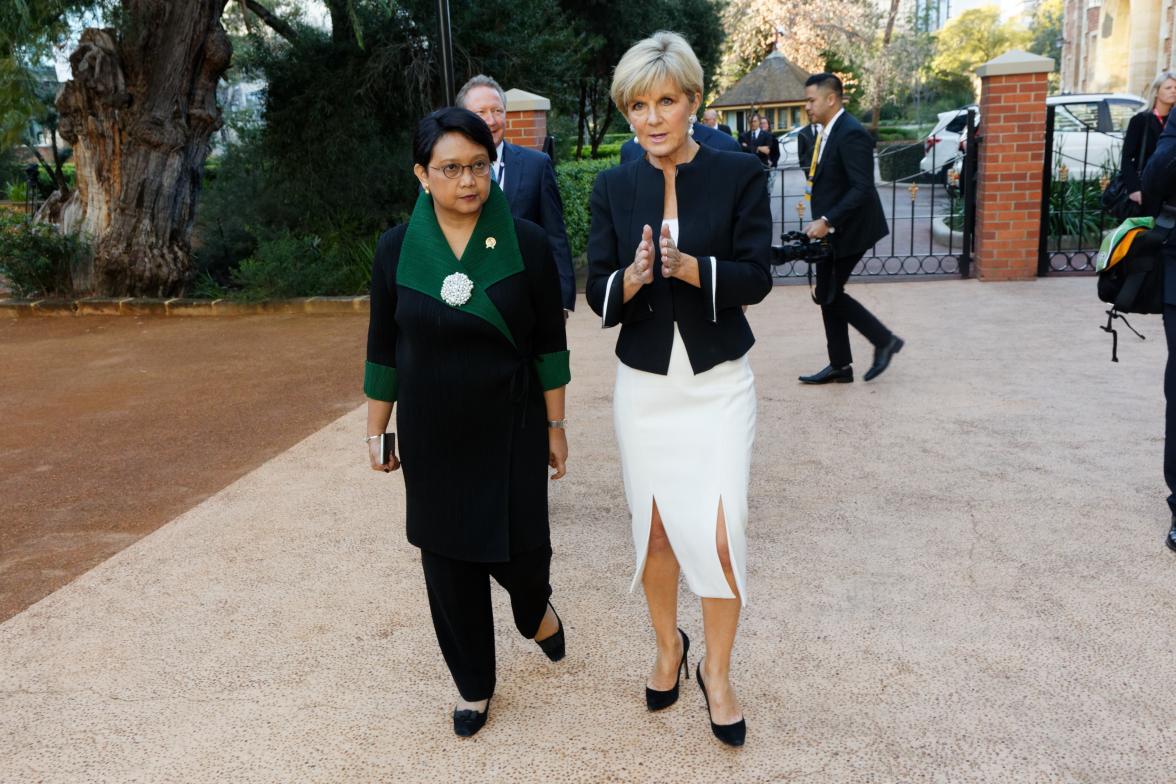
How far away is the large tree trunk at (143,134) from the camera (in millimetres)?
12141

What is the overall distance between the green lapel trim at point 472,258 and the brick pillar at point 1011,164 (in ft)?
29.7

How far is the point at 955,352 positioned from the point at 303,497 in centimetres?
488

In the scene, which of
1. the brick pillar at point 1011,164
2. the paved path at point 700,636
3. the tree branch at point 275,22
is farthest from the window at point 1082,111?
the paved path at point 700,636

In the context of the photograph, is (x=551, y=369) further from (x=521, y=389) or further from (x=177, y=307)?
(x=177, y=307)

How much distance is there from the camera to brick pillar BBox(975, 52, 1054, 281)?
1067cm

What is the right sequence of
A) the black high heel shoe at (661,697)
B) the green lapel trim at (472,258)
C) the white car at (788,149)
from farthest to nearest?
the white car at (788,149) < the black high heel shoe at (661,697) < the green lapel trim at (472,258)

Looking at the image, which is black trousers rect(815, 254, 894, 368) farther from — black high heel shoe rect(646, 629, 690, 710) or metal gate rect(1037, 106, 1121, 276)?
metal gate rect(1037, 106, 1121, 276)

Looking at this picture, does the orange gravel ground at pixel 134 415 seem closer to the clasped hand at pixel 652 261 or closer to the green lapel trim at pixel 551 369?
the green lapel trim at pixel 551 369

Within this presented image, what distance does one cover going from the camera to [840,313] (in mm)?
6977

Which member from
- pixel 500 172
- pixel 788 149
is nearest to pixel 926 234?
pixel 500 172

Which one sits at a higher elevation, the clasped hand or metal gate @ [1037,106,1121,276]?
the clasped hand

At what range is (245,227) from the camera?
49.1 feet

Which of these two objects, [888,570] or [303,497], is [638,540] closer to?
[888,570]

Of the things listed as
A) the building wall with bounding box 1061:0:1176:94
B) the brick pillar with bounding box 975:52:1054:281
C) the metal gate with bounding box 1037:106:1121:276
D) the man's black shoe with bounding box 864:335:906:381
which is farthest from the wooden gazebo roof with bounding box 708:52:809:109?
the man's black shoe with bounding box 864:335:906:381
